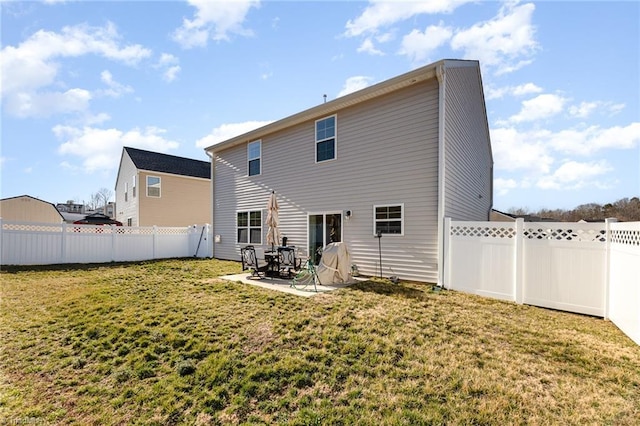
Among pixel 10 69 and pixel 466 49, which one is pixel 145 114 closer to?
pixel 10 69

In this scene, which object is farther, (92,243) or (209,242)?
(209,242)

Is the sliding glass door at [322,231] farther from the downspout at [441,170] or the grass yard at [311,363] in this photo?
the grass yard at [311,363]

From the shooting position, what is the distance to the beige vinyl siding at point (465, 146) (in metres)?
7.55

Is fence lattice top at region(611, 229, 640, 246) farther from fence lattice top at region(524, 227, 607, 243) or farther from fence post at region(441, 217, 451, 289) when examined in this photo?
fence post at region(441, 217, 451, 289)

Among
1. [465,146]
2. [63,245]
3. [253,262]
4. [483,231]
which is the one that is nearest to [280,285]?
[253,262]

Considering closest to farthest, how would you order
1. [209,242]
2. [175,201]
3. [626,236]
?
[626,236] → [209,242] → [175,201]

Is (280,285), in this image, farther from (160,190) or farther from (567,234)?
(160,190)

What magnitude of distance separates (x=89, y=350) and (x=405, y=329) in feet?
14.9

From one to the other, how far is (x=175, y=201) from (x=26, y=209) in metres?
14.3

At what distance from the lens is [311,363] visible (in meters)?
3.35

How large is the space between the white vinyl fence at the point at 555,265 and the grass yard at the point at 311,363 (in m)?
0.34

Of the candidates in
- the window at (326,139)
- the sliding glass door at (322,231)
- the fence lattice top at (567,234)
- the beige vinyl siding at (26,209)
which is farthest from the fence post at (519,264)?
the beige vinyl siding at (26,209)

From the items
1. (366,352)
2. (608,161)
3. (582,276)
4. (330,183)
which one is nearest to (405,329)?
(366,352)

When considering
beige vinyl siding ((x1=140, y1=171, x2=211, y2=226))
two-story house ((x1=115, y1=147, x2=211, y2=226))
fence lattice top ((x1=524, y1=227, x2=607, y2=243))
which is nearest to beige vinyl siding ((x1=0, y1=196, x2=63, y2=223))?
two-story house ((x1=115, y1=147, x2=211, y2=226))
